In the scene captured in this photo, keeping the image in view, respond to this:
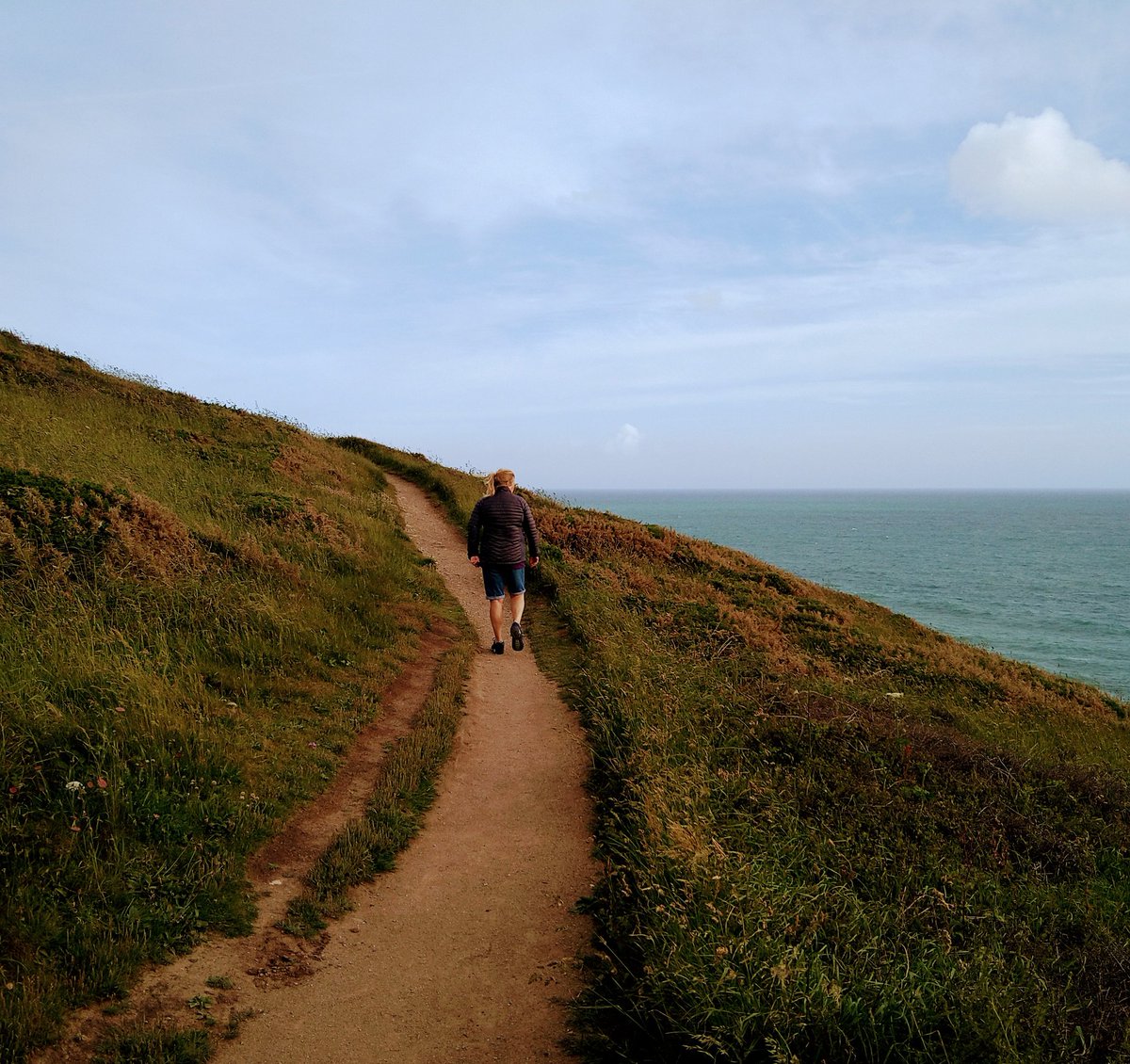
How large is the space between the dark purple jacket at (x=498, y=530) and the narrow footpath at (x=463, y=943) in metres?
3.97

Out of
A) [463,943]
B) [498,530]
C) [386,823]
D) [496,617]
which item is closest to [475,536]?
[498,530]

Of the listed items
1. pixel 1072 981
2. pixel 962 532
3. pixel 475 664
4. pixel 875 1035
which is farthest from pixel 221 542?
pixel 962 532

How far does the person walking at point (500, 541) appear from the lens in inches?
444

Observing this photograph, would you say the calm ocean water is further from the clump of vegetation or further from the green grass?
the green grass

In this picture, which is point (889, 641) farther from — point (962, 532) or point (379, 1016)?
point (962, 532)

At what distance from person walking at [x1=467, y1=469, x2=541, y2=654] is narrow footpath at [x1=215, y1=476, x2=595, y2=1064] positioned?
3801mm

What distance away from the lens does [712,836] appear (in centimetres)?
554

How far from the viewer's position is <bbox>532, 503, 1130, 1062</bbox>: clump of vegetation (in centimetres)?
389

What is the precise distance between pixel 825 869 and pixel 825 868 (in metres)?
0.07

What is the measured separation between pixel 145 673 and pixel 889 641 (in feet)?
63.1

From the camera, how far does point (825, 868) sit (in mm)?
5746

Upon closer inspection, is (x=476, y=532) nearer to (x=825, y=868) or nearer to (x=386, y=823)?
(x=386, y=823)

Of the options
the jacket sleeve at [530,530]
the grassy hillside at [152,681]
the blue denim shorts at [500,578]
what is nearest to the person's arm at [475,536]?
the blue denim shorts at [500,578]

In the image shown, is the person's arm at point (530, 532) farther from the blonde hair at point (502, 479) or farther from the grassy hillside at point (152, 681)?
the grassy hillside at point (152, 681)
